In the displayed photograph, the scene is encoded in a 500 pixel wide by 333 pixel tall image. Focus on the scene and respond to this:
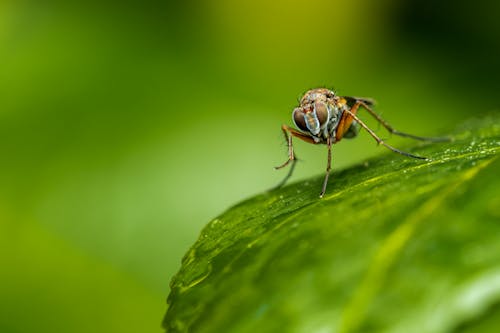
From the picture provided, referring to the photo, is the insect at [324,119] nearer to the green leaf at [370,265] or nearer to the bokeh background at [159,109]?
the green leaf at [370,265]

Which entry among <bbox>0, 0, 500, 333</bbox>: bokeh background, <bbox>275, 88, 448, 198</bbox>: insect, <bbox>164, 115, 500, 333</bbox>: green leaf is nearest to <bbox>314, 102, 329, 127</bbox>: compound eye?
<bbox>275, 88, 448, 198</bbox>: insect

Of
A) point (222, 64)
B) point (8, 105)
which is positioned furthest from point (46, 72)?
point (222, 64)

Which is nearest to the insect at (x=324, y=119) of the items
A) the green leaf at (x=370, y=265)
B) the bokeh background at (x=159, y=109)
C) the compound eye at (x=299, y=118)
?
the compound eye at (x=299, y=118)

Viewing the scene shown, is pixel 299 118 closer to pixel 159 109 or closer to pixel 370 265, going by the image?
pixel 370 265

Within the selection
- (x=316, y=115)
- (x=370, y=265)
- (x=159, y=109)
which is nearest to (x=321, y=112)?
(x=316, y=115)

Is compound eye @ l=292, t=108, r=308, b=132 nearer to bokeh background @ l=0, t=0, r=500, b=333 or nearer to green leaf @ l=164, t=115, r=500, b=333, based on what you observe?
green leaf @ l=164, t=115, r=500, b=333

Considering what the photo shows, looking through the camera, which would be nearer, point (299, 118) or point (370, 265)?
point (370, 265)

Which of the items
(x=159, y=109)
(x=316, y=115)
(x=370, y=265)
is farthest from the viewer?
(x=159, y=109)
